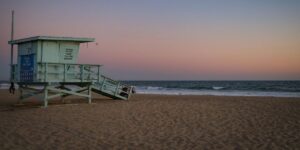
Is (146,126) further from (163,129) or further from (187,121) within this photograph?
(187,121)

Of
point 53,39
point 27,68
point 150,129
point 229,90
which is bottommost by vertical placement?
point 150,129

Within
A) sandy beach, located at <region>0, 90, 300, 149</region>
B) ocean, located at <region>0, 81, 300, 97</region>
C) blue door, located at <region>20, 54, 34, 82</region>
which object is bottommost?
sandy beach, located at <region>0, 90, 300, 149</region>

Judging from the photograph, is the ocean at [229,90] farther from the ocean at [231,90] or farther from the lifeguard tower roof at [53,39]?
the lifeguard tower roof at [53,39]

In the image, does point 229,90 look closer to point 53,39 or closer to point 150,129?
point 53,39

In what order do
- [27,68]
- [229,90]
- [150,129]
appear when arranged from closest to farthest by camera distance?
[150,129] < [27,68] < [229,90]

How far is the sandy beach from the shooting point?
938 centimetres

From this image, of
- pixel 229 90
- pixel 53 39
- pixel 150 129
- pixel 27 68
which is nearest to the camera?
pixel 150 129

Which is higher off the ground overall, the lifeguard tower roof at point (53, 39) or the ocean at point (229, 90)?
the lifeguard tower roof at point (53, 39)

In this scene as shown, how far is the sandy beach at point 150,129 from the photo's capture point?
938 centimetres

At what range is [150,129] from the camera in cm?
1161

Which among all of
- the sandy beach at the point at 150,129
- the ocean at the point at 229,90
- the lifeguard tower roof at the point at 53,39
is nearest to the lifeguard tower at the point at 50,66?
the lifeguard tower roof at the point at 53,39

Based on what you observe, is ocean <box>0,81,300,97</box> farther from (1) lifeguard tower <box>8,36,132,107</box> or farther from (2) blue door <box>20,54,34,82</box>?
(2) blue door <box>20,54,34,82</box>

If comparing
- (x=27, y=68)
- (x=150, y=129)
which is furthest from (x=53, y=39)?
(x=150, y=129)

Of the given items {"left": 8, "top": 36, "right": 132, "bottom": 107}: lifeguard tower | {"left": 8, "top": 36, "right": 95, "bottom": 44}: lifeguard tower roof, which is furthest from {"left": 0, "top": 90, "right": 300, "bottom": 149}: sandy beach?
{"left": 8, "top": 36, "right": 95, "bottom": 44}: lifeguard tower roof
